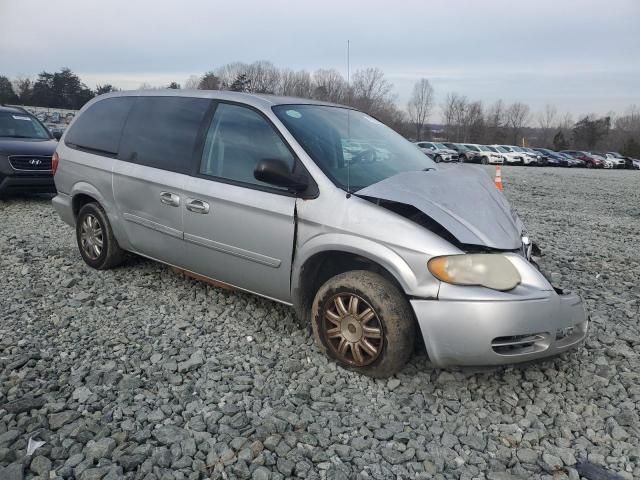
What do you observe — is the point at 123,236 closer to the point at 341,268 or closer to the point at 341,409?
the point at 341,268

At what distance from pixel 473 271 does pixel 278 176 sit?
133 cm

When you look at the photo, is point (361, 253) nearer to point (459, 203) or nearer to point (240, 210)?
point (459, 203)

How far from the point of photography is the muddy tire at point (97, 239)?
488 cm

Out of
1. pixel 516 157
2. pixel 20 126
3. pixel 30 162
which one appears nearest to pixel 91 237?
pixel 30 162

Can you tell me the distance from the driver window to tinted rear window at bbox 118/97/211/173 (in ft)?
0.57

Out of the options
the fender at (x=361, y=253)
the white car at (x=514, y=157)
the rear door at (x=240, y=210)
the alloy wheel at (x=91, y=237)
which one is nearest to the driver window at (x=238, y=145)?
the rear door at (x=240, y=210)

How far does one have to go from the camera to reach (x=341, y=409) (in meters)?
2.97

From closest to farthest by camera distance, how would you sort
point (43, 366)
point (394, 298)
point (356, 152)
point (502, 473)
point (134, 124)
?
1. point (502, 473)
2. point (394, 298)
3. point (43, 366)
4. point (356, 152)
5. point (134, 124)

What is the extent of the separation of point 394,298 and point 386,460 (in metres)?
0.90

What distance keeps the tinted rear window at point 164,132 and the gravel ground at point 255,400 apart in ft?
3.89

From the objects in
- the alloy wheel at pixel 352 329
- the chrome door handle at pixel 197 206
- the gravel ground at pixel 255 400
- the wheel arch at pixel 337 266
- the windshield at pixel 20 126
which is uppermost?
the windshield at pixel 20 126

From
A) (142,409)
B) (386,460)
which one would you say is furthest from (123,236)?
(386,460)

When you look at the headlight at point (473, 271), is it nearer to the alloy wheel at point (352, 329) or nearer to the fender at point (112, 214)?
the alloy wheel at point (352, 329)

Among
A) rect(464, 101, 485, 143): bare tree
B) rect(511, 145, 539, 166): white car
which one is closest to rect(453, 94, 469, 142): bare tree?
rect(464, 101, 485, 143): bare tree
